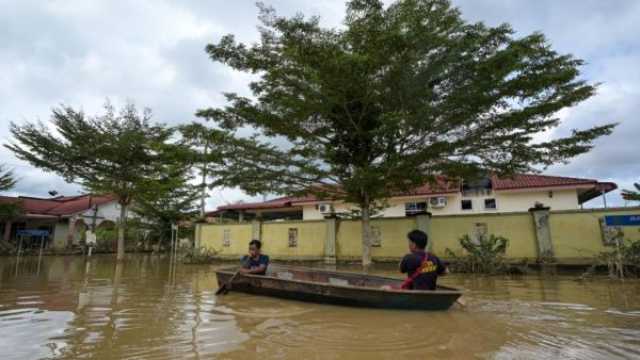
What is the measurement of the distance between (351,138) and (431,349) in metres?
8.55

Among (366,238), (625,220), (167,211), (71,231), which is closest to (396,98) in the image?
(366,238)

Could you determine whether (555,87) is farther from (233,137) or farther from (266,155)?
(233,137)

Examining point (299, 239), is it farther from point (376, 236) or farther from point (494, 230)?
point (494, 230)

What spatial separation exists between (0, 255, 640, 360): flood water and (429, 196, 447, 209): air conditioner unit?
11953 mm

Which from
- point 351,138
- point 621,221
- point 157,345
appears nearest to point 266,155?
Result: point 351,138

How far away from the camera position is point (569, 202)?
56.1 ft

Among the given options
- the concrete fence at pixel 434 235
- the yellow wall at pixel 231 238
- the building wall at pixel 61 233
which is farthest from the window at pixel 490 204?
the building wall at pixel 61 233

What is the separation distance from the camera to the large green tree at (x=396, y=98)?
30.1 feet

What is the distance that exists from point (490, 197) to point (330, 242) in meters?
9.51

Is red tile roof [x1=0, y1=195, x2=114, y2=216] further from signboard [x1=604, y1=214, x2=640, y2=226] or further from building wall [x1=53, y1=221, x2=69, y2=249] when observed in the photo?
signboard [x1=604, y1=214, x2=640, y2=226]

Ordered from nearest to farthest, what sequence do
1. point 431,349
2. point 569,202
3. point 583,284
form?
point 431,349 < point 583,284 < point 569,202

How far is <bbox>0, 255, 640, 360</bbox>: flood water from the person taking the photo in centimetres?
383

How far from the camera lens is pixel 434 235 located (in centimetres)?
1388

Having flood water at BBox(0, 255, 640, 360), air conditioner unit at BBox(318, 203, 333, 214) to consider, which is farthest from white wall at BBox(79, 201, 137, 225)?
flood water at BBox(0, 255, 640, 360)
